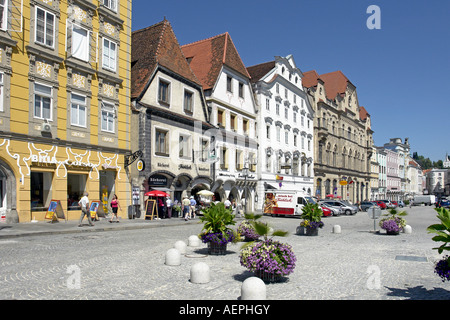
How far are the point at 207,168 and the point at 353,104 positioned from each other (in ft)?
155

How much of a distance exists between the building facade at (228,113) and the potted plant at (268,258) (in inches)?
1033

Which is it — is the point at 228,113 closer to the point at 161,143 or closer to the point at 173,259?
the point at 161,143

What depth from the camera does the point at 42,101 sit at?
21.5m

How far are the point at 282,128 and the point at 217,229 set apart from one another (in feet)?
120

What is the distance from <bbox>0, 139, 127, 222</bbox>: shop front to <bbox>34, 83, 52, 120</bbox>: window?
1623 millimetres

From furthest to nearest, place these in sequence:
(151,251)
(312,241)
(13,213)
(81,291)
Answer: (13,213), (312,241), (151,251), (81,291)

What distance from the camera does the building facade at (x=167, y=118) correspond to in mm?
27984

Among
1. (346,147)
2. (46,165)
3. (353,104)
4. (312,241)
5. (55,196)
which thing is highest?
(353,104)

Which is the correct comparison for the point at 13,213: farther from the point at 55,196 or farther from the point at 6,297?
the point at 6,297

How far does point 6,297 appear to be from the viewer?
7.05 meters

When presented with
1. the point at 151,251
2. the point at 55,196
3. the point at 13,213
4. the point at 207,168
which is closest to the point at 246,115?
the point at 207,168

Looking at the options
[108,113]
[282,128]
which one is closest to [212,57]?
[282,128]

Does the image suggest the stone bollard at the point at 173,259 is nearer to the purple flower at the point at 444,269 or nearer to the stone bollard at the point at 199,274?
the stone bollard at the point at 199,274
